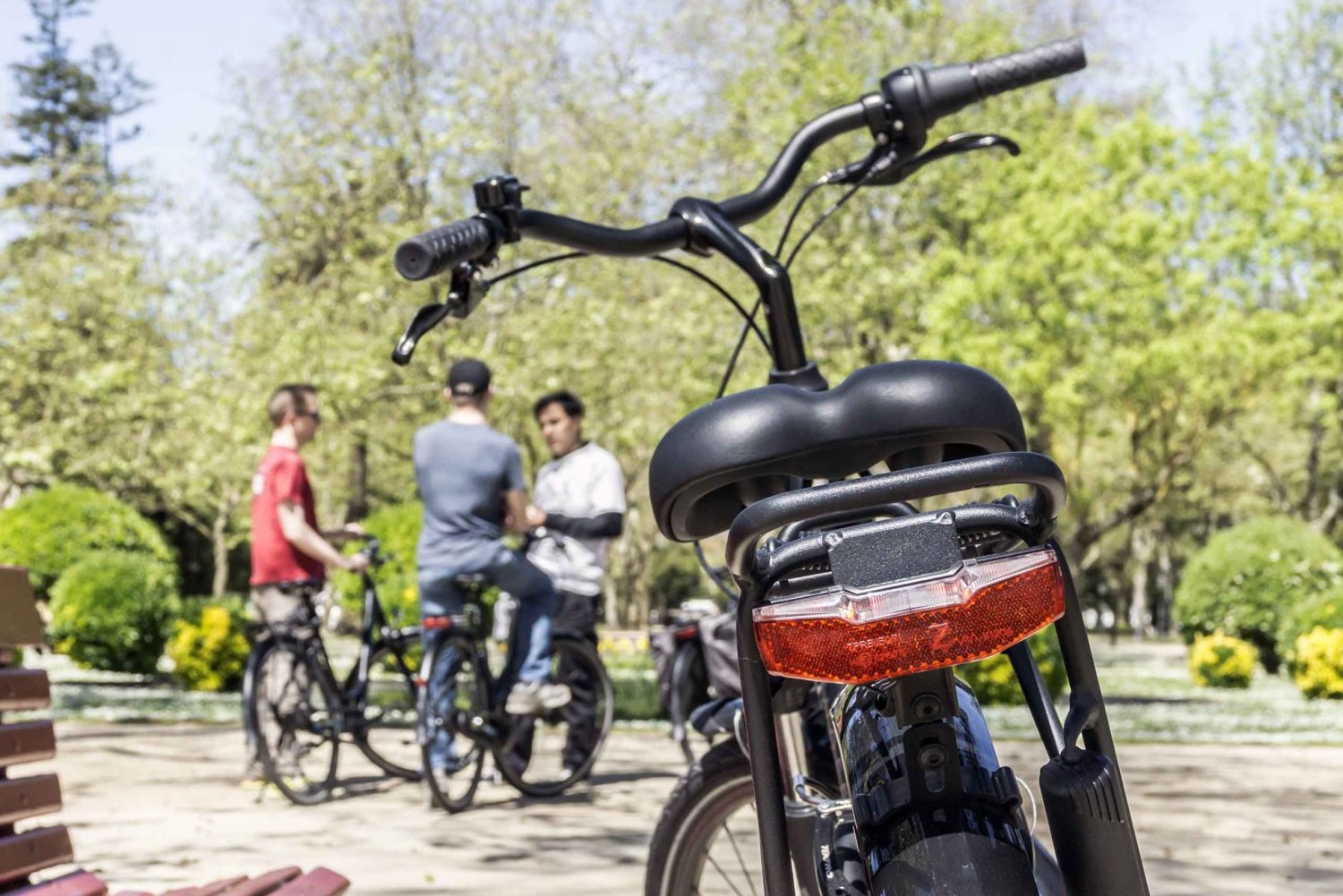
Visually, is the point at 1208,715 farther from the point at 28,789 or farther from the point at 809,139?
the point at 28,789

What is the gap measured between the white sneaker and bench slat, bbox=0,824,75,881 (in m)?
4.42

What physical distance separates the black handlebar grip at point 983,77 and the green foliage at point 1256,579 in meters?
17.2

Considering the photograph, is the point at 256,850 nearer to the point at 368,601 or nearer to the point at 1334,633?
the point at 368,601

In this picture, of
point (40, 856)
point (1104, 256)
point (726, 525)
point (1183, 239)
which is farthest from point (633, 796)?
point (1183, 239)

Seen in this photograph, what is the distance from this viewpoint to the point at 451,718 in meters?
7.29

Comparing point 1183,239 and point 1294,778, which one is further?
point 1183,239

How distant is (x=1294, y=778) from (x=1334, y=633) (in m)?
8.09

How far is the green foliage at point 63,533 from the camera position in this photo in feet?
65.6

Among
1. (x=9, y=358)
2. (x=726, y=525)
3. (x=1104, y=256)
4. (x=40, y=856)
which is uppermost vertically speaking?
(x=9, y=358)

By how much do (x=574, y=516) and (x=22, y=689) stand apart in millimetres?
5543

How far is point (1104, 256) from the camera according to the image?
757 inches

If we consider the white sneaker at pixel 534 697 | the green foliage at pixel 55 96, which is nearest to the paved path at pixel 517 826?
the white sneaker at pixel 534 697

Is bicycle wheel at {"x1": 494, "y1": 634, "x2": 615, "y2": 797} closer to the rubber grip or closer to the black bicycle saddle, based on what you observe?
the rubber grip

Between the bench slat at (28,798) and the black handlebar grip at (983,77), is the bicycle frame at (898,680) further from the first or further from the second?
the bench slat at (28,798)
